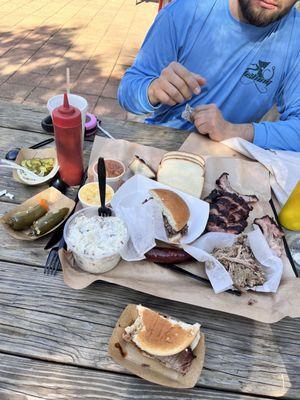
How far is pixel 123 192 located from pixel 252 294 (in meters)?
0.67

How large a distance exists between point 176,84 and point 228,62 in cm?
55

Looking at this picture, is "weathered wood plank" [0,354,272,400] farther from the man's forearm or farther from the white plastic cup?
the man's forearm

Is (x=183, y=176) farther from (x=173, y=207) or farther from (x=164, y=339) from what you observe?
(x=164, y=339)

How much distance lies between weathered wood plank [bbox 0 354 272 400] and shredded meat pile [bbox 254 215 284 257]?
0.60 metres

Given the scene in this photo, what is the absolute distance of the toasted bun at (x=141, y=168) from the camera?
5.75 feet

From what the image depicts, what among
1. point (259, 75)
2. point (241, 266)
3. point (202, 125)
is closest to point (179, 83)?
point (202, 125)

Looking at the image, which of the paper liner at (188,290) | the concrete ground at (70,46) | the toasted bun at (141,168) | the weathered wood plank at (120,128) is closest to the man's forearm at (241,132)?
the weathered wood plank at (120,128)

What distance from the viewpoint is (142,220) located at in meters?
1.44

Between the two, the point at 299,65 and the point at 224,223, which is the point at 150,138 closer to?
the point at 224,223

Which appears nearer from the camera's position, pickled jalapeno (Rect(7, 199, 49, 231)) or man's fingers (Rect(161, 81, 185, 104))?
pickled jalapeno (Rect(7, 199, 49, 231))

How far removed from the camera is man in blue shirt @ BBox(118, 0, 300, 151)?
2033 mm

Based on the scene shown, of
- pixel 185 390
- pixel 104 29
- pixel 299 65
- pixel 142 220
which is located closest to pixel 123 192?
pixel 142 220

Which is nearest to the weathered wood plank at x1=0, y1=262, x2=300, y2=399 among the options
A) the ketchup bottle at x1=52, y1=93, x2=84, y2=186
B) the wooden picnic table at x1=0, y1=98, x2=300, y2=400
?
the wooden picnic table at x1=0, y1=98, x2=300, y2=400

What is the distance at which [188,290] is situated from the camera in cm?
130
